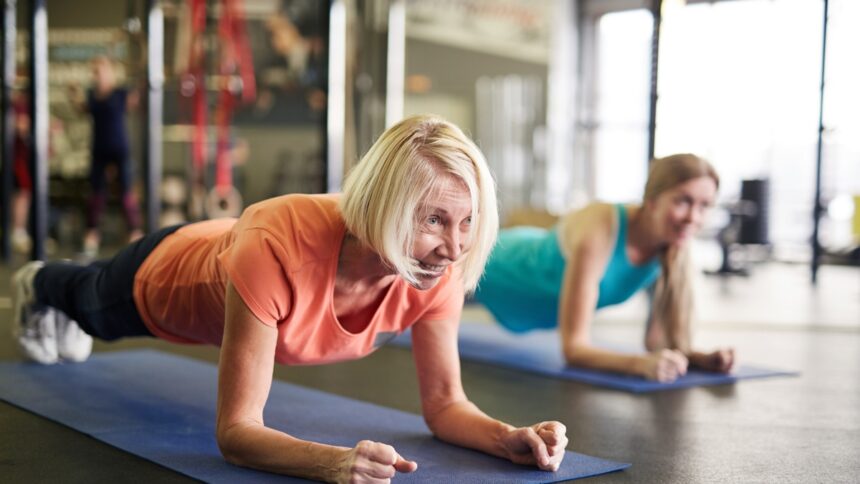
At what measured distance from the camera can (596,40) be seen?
10938mm

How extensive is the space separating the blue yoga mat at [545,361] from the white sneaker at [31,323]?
4.31 feet

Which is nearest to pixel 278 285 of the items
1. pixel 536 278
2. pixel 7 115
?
pixel 536 278

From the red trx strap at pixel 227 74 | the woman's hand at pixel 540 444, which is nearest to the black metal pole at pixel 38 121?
the red trx strap at pixel 227 74

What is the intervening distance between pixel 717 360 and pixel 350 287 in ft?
5.29

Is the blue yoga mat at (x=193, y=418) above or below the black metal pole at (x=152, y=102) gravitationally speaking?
below

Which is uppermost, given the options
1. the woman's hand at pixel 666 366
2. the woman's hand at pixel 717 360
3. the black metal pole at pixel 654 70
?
the black metal pole at pixel 654 70

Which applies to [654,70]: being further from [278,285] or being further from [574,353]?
[278,285]

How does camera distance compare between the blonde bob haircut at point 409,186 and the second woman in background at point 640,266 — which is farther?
the second woman in background at point 640,266

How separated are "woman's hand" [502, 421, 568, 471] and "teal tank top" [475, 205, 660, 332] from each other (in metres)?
1.23

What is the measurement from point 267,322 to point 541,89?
8.58m

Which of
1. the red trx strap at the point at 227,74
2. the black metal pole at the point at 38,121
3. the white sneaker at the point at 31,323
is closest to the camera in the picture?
→ the white sneaker at the point at 31,323

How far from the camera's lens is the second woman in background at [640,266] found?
2730mm

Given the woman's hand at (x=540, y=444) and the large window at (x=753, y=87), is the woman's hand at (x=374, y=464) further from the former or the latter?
the large window at (x=753, y=87)

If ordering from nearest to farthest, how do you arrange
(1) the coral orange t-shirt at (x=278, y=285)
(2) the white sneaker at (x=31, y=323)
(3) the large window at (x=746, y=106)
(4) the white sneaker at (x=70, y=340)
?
(1) the coral orange t-shirt at (x=278, y=285)
(2) the white sneaker at (x=31, y=323)
(4) the white sneaker at (x=70, y=340)
(3) the large window at (x=746, y=106)
